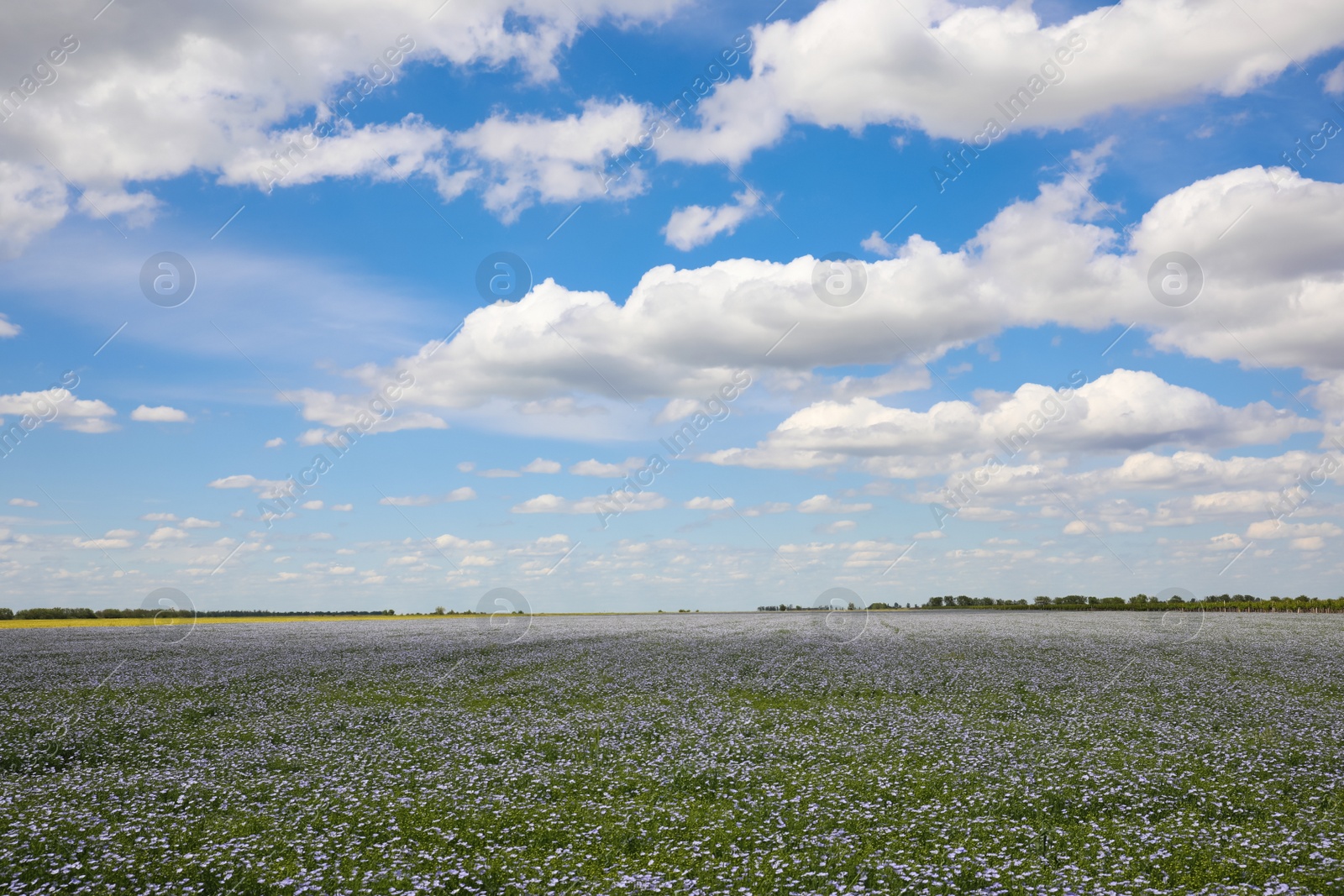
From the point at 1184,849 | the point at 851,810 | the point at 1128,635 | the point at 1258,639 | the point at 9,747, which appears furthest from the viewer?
the point at 1128,635

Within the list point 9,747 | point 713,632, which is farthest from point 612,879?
point 713,632

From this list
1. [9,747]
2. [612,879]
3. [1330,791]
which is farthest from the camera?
[9,747]

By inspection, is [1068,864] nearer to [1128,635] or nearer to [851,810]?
[851,810]

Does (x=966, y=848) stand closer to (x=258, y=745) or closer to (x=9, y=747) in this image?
(x=258, y=745)

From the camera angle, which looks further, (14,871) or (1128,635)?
(1128,635)

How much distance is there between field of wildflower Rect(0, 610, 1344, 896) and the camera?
12.8m

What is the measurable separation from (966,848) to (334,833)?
1152 centimetres

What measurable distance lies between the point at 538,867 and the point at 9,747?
18.4 meters

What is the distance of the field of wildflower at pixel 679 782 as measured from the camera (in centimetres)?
1282

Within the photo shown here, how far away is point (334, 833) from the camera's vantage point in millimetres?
14594

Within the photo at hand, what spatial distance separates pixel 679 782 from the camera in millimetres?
17859

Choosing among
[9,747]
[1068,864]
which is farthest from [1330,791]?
[9,747]

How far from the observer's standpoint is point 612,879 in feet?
41.0

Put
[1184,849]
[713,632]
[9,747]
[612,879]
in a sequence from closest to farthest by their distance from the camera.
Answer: [612,879]
[1184,849]
[9,747]
[713,632]
